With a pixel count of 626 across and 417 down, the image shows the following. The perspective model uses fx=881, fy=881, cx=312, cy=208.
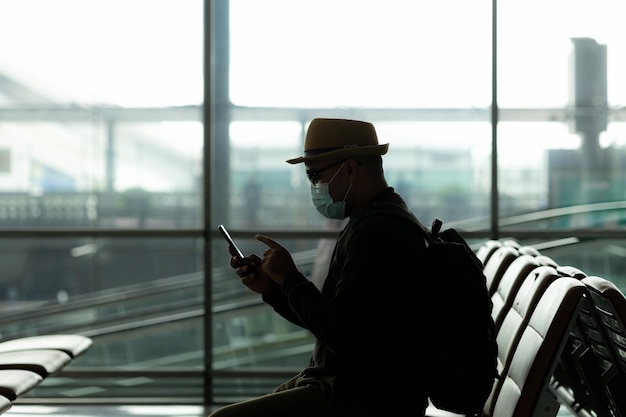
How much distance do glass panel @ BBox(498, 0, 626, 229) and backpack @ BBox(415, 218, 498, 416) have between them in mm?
3152

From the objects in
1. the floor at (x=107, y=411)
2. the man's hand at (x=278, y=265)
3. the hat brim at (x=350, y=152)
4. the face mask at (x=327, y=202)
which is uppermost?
the hat brim at (x=350, y=152)

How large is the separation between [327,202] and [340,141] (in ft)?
0.60

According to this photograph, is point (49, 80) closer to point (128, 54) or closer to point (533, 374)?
point (128, 54)

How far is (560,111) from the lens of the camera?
532 cm

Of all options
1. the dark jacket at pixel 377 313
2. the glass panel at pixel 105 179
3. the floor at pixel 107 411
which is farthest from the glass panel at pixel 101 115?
the dark jacket at pixel 377 313

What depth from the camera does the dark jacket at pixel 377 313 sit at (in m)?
2.20

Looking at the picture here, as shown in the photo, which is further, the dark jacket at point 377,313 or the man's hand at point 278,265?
the man's hand at point 278,265

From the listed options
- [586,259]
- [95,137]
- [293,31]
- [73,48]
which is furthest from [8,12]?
[586,259]

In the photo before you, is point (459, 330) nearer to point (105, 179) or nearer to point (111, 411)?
point (111, 411)

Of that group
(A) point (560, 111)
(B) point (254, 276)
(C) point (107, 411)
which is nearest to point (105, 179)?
(C) point (107, 411)

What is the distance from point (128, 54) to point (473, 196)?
7.45ft

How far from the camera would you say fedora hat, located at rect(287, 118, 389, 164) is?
94.7 inches

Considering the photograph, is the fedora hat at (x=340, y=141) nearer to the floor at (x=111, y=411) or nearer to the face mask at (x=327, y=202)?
the face mask at (x=327, y=202)

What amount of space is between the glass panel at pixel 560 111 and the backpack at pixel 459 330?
315 cm
